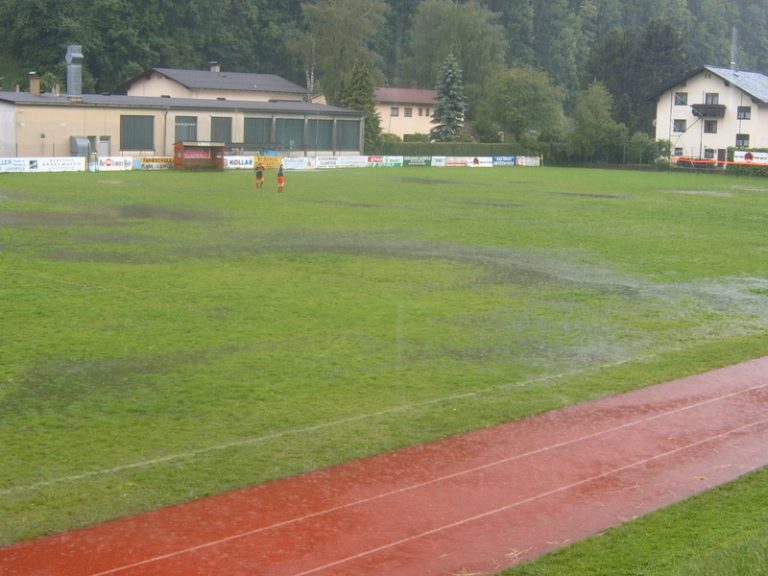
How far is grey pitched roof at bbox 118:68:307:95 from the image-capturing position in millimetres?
93438

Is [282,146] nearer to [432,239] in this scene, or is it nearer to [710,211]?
[710,211]

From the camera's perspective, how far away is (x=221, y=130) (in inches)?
3014

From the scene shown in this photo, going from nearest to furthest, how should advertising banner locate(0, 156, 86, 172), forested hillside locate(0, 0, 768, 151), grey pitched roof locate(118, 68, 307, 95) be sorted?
1. advertising banner locate(0, 156, 86, 172)
2. grey pitched roof locate(118, 68, 307, 95)
3. forested hillside locate(0, 0, 768, 151)

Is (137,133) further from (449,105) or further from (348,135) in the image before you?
(449,105)

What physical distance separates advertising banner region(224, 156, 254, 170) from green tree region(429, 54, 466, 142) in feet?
113

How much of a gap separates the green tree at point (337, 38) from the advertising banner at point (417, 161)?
80.9 feet

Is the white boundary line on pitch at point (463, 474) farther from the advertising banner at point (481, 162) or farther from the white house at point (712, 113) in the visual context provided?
the white house at point (712, 113)

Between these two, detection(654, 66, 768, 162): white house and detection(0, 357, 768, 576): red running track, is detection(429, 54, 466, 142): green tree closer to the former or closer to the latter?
detection(654, 66, 768, 162): white house

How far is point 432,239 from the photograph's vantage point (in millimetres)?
33344

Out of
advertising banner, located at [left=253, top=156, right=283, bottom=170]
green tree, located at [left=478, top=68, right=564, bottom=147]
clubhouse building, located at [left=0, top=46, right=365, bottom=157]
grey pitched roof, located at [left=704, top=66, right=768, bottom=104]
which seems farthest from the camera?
green tree, located at [left=478, top=68, right=564, bottom=147]

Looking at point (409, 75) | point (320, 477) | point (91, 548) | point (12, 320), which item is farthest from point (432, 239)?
point (409, 75)

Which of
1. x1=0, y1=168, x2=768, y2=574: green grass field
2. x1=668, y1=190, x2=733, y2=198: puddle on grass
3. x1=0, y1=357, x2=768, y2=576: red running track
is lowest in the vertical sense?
x1=0, y1=357, x2=768, y2=576: red running track

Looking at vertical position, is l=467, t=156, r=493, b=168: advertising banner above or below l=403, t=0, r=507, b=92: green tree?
below

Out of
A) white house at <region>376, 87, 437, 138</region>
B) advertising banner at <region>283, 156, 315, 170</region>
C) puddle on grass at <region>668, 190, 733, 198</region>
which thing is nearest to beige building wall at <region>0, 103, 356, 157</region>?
advertising banner at <region>283, 156, 315, 170</region>
